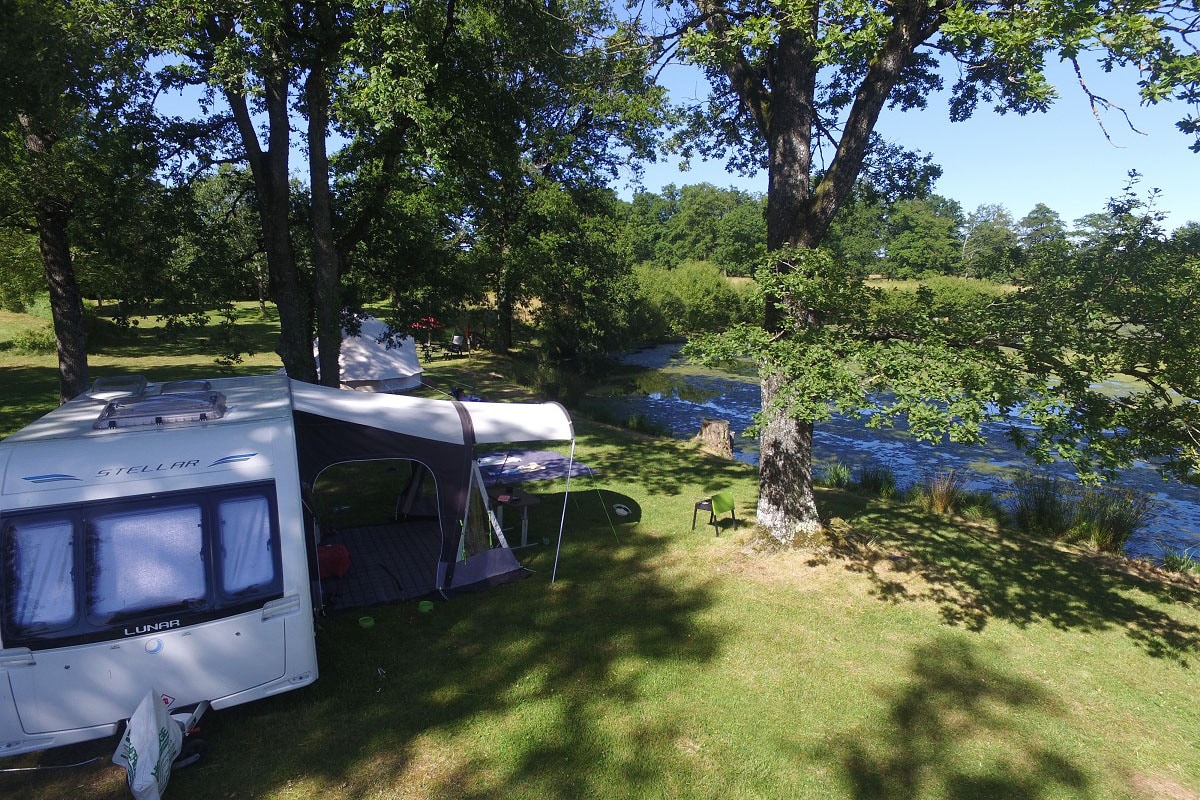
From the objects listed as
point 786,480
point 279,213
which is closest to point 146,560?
point 786,480

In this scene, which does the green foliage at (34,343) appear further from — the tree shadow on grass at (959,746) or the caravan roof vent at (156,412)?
the tree shadow on grass at (959,746)

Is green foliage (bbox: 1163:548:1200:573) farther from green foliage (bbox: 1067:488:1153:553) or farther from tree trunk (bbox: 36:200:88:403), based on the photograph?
tree trunk (bbox: 36:200:88:403)

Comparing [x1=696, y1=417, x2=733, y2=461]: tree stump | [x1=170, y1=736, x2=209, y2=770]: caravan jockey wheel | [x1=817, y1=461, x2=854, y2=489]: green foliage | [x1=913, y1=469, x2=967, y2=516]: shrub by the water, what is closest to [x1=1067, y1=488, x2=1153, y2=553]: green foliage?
[x1=913, y1=469, x2=967, y2=516]: shrub by the water

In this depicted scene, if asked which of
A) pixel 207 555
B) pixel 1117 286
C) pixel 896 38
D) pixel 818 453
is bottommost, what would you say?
pixel 818 453

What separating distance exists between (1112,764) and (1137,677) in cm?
189

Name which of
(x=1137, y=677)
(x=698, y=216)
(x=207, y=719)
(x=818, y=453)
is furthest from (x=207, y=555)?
(x=698, y=216)

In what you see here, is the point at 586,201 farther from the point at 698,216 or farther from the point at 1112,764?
the point at 698,216

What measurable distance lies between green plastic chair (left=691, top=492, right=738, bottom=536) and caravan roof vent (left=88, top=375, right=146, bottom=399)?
6.83m

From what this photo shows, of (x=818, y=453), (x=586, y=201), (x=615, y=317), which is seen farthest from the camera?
(x=615, y=317)

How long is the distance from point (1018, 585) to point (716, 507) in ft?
13.2

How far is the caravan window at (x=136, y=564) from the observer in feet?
14.8

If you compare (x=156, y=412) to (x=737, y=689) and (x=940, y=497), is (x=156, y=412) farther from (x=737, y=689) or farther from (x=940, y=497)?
(x=940, y=497)

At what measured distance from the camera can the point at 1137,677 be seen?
6.53 meters

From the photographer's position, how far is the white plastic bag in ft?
13.6
